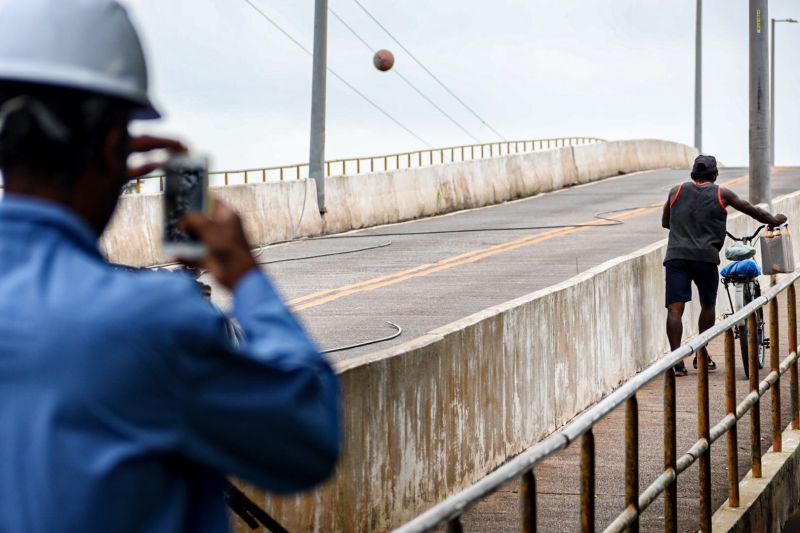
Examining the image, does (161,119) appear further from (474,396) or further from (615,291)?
(615,291)

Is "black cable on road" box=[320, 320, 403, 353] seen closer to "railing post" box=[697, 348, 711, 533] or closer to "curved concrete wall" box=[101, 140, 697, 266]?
"curved concrete wall" box=[101, 140, 697, 266]

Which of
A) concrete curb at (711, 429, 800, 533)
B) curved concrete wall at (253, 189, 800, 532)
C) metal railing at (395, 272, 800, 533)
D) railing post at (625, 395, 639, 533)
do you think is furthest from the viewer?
concrete curb at (711, 429, 800, 533)

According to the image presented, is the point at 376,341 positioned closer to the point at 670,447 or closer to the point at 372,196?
the point at 670,447

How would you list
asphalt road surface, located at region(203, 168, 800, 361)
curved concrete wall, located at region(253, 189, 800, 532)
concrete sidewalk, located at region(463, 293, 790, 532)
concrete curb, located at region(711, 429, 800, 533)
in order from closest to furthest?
curved concrete wall, located at region(253, 189, 800, 532)
concrete sidewalk, located at region(463, 293, 790, 532)
concrete curb, located at region(711, 429, 800, 533)
asphalt road surface, located at region(203, 168, 800, 361)

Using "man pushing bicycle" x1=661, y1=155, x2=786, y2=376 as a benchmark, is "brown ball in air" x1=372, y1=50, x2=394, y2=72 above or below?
above

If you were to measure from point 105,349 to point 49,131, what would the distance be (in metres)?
0.33

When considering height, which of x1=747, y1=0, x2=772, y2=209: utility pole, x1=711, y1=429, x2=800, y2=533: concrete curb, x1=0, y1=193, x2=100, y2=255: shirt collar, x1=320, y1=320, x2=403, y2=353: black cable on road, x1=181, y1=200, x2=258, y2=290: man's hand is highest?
x1=747, y1=0, x2=772, y2=209: utility pole

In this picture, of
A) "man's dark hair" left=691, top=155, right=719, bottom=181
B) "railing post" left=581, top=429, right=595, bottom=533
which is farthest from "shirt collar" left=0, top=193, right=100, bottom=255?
"man's dark hair" left=691, top=155, right=719, bottom=181

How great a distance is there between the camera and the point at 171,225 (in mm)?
2121

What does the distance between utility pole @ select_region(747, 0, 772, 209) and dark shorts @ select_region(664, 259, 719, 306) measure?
6123 mm

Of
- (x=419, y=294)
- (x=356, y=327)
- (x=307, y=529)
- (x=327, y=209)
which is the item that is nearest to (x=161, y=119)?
(x=307, y=529)

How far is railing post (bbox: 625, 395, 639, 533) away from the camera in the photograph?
5418 millimetres

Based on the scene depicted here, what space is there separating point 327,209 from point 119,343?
26168mm

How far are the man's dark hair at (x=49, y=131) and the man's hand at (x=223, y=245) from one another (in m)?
0.20
